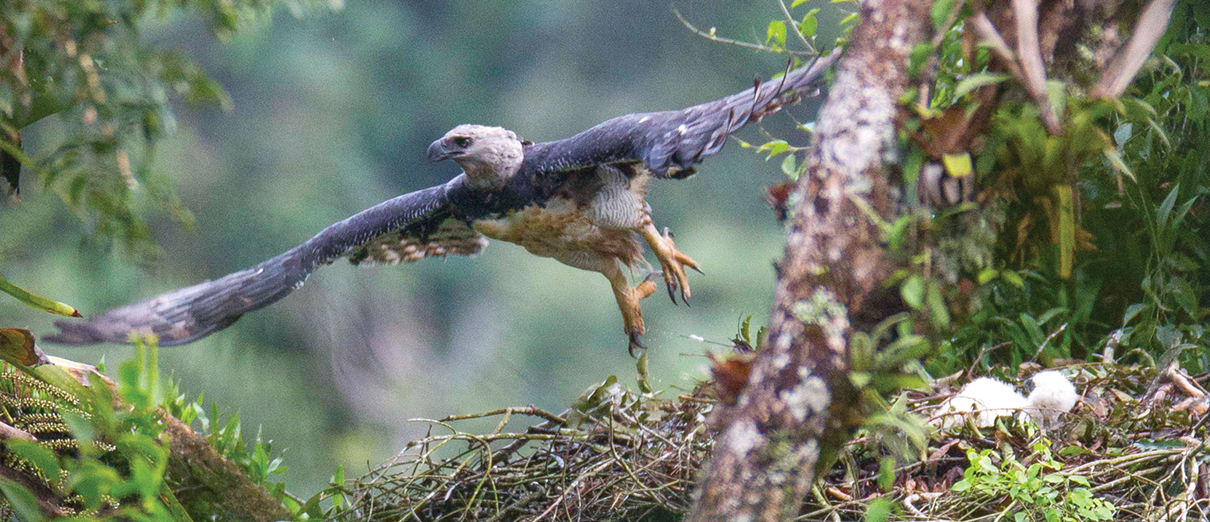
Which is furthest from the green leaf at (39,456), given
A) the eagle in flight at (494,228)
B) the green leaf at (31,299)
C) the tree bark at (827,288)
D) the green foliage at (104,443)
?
the eagle in flight at (494,228)

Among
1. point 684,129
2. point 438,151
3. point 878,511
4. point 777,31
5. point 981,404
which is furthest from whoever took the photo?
point 438,151

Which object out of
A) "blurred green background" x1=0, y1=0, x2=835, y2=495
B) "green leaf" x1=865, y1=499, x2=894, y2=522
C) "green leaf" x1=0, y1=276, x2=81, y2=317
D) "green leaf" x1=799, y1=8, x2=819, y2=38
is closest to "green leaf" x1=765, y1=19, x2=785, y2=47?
"green leaf" x1=799, y1=8, x2=819, y2=38

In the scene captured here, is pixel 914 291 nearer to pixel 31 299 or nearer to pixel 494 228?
pixel 31 299

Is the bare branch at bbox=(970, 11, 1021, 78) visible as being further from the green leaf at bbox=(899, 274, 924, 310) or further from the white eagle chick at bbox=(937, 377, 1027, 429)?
the white eagle chick at bbox=(937, 377, 1027, 429)

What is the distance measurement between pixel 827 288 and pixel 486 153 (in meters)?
1.79

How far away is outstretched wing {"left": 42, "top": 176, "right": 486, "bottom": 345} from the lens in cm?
272

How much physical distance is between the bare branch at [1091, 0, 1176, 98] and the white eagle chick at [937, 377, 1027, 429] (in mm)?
691

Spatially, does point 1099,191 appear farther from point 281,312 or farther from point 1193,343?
point 281,312

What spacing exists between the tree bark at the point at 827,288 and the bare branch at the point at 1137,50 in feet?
0.55

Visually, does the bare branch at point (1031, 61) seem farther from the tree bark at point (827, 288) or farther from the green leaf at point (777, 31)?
the green leaf at point (777, 31)

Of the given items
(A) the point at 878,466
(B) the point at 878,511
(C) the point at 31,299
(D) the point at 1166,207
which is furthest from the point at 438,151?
(B) the point at 878,511

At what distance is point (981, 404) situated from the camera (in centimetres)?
155

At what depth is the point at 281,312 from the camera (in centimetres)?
711

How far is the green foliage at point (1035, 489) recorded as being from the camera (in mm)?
1302
